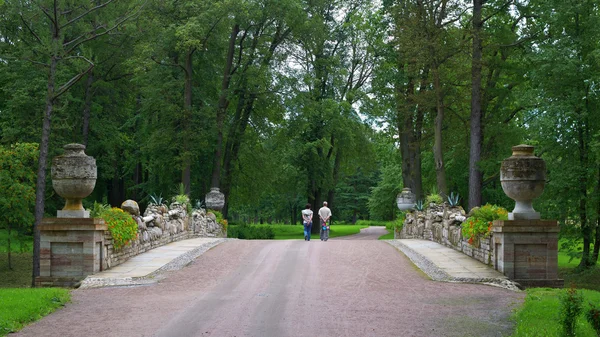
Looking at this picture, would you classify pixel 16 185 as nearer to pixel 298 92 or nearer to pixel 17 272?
pixel 17 272

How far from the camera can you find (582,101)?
21.4 metres

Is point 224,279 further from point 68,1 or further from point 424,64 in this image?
point 424,64

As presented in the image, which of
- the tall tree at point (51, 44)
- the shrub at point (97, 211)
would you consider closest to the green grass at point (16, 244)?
the tall tree at point (51, 44)

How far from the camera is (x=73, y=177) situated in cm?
1280

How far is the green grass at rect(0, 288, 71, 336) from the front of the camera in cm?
838

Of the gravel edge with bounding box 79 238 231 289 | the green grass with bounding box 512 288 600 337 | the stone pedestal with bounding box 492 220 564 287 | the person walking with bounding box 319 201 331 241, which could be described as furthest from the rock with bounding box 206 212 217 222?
the green grass with bounding box 512 288 600 337

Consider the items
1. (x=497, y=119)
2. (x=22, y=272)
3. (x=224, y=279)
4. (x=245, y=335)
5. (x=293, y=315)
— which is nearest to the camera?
(x=245, y=335)

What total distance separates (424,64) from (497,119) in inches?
282

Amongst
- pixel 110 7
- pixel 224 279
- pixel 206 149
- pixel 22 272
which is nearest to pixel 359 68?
pixel 206 149

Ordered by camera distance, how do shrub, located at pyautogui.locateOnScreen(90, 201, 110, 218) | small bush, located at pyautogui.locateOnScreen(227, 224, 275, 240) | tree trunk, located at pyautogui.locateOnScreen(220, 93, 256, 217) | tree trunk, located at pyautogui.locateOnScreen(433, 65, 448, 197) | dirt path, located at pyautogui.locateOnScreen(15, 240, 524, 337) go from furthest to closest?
tree trunk, located at pyautogui.locateOnScreen(220, 93, 256, 217) < small bush, located at pyautogui.locateOnScreen(227, 224, 275, 240) < tree trunk, located at pyautogui.locateOnScreen(433, 65, 448, 197) < shrub, located at pyautogui.locateOnScreen(90, 201, 110, 218) < dirt path, located at pyautogui.locateOnScreen(15, 240, 524, 337)

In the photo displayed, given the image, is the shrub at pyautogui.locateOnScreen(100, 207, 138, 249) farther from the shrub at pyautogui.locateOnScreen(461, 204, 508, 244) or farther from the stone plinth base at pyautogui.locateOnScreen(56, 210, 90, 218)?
the shrub at pyautogui.locateOnScreen(461, 204, 508, 244)

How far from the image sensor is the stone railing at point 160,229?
1398 cm

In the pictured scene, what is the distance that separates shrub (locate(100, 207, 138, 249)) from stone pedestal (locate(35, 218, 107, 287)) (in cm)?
110

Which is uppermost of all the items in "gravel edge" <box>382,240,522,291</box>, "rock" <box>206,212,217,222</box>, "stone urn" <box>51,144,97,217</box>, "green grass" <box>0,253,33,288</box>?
"stone urn" <box>51,144,97,217</box>
